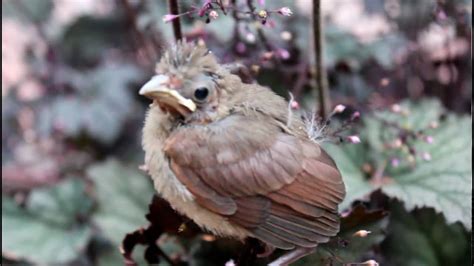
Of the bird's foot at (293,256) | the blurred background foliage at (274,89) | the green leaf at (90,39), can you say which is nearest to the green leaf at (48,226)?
the blurred background foliage at (274,89)

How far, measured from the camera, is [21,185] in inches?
79.1

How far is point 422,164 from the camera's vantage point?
1.32 m

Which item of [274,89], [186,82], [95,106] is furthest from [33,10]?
[186,82]

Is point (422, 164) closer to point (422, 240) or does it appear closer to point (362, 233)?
point (422, 240)

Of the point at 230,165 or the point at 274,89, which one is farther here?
the point at 274,89

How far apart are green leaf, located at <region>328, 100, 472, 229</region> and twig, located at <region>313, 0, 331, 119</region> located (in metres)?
0.09

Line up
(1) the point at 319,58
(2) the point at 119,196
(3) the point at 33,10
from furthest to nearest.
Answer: (3) the point at 33,10 → (2) the point at 119,196 → (1) the point at 319,58

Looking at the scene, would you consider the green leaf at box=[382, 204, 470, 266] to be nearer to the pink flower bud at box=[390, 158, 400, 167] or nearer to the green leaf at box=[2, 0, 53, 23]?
the pink flower bud at box=[390, 158, 400, 167]

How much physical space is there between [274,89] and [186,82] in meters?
0.64

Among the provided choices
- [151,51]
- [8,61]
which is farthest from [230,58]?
[8,61]

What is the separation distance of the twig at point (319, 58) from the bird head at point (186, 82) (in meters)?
0.31

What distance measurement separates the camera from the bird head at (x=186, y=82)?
36.5 inches

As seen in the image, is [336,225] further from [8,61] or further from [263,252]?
[8,61]

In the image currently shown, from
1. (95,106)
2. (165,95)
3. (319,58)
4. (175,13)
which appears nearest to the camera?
(165,95)
